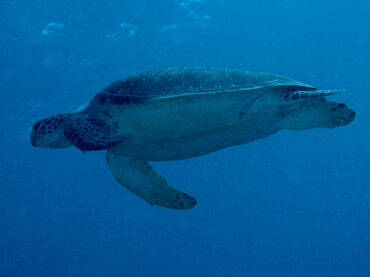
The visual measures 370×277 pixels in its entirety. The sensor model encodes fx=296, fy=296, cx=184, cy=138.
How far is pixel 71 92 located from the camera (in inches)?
851

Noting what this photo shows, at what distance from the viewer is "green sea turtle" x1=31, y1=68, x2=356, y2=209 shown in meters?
4.09

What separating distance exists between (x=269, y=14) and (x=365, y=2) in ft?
30.7

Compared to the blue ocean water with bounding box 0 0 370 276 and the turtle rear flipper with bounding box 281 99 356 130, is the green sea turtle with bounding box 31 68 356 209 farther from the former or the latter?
the blue ocean water with bounding box 0 0 370 276

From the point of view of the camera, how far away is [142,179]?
5.24m

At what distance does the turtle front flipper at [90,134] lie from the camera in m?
3.94

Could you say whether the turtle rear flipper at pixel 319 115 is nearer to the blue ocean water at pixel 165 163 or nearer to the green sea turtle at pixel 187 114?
the green sea turtle at pixel 187 114

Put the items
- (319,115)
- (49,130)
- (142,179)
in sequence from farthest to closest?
(142,179)
(49,130)
(319,115)

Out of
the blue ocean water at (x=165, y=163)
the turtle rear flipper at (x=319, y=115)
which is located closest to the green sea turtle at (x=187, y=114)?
the turtle rear flipper at (x=319, y=115)

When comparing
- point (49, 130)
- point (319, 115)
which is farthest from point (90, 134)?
point (319, 115)

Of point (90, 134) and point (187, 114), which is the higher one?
point (187, 114)

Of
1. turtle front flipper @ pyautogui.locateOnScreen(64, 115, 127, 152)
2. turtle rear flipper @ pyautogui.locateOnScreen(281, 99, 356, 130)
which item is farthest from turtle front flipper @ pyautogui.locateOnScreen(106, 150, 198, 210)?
turtle rear flipper @ pyautogui.locateOnScreen(281, 99, 356, 130)

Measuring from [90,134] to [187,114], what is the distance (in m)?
1.40

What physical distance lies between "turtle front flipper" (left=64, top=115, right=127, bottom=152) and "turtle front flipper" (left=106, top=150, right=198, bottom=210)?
2.31ft

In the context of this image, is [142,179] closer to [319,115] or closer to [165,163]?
[319,115]
